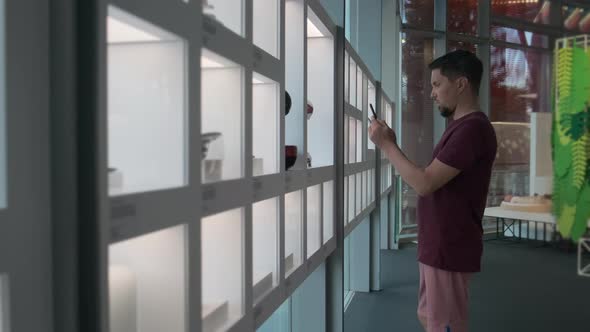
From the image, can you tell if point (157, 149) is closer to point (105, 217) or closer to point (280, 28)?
point (105, 217)

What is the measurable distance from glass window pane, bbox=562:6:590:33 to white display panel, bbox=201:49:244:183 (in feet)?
3.79

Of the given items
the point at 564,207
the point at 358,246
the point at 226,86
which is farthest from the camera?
the point at 358,246

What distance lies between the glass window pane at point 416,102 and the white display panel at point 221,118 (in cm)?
413

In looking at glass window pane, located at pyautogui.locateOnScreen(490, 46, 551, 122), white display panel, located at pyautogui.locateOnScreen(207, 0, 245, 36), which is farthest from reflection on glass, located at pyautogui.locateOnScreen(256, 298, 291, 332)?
white display panel, located at pyautogui.locateOnScreen(207, 0, 245, 36)

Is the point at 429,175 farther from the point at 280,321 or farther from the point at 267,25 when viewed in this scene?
the point at 280,321

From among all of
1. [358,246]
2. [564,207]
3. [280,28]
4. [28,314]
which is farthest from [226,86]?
[358,246]

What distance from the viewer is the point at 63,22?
1.42 ft

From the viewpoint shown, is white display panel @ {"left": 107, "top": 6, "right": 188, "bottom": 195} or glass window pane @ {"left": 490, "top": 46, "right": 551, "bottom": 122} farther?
glass window pane @ {"left": 490, "top": 46, "right": 551, "bottom": 122}

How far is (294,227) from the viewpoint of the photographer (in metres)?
1.24

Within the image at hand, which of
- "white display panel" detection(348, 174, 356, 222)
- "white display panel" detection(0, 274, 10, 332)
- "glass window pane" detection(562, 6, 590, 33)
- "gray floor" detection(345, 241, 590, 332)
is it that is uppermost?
"glass window pane" detection(562, 6, 590, 33)

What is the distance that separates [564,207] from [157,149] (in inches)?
51.9

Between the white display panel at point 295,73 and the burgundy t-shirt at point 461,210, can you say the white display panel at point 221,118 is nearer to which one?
the white display panel at point 295,73

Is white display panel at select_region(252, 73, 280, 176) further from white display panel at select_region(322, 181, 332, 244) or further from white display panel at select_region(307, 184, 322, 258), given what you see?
white display panel at select_region(322, 181, 332, 244)

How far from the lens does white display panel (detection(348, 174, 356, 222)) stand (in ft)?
7.00
